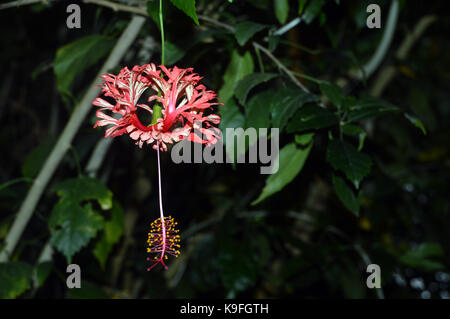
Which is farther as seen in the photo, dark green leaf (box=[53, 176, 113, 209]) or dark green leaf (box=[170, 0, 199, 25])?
dark green leaf (box=[53, 176, 113, 209])

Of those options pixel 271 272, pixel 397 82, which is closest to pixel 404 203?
pixel 271 272

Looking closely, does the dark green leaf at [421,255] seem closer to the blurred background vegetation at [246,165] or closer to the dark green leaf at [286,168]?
the blurred background vegetation at [246,165]

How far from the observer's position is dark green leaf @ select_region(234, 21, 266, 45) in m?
0.66

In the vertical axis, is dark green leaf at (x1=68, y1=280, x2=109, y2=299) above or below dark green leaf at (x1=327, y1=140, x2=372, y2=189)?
below

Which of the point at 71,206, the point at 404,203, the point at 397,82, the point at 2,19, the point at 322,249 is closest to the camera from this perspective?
the point at 71,206

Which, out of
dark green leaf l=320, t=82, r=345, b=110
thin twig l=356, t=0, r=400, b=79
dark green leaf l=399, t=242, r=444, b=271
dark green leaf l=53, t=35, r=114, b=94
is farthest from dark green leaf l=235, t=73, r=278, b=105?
dark green leaf l=399, t=242, r=444, b=271

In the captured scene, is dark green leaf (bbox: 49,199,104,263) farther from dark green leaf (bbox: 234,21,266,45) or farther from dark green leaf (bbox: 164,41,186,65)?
dark green leaf (bbox: 234,21,266,45)

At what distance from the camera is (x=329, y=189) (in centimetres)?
156

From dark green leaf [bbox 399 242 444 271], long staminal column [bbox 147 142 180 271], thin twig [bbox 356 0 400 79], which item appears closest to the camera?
long staminal column [bbox 147 142 180 271]

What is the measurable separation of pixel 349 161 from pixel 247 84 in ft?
0.68

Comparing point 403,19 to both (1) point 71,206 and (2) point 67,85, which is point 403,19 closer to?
(2) point 67,85

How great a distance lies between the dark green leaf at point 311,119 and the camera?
2.03 ft

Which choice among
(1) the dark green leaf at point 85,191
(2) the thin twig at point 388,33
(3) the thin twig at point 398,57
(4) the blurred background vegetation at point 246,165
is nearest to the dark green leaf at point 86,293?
(4) the blurred background vegetation at point 246,165

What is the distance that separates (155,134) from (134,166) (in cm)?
102
